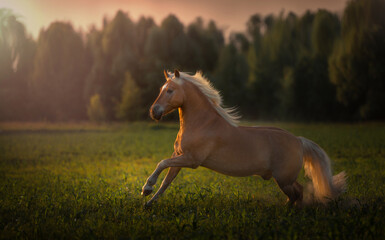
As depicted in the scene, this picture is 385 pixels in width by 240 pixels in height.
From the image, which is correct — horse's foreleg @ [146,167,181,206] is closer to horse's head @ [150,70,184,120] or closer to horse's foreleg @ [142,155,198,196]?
horse's foreleg @ [142,155,198,196]

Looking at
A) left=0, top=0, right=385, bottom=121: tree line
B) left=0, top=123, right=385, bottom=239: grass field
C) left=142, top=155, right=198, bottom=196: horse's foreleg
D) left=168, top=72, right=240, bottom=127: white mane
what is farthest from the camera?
left=0, top=0, right=385, bottom=121: tree line

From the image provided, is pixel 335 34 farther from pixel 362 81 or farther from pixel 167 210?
pixel 167 210

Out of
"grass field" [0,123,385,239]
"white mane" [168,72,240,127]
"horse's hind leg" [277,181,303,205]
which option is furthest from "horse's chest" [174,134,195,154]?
"horse's hind leg" [277,181,303,205]

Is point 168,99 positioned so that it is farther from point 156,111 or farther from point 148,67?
point 148,67

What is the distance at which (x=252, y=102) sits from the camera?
50000mm

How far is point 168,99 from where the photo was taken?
6.33 meters

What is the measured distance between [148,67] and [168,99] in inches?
1691

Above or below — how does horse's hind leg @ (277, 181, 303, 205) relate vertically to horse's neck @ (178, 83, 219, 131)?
below

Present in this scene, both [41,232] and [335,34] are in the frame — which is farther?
[335,34]

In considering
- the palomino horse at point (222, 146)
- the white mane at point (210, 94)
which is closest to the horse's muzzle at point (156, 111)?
the palomino horse at point (222, 146)

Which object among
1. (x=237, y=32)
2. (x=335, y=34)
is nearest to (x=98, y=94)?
(x=237, y=32)

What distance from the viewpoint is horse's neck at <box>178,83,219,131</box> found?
653 cm

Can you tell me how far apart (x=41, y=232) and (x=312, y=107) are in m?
41.8

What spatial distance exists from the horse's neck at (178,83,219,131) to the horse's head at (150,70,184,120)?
0.59 ft
